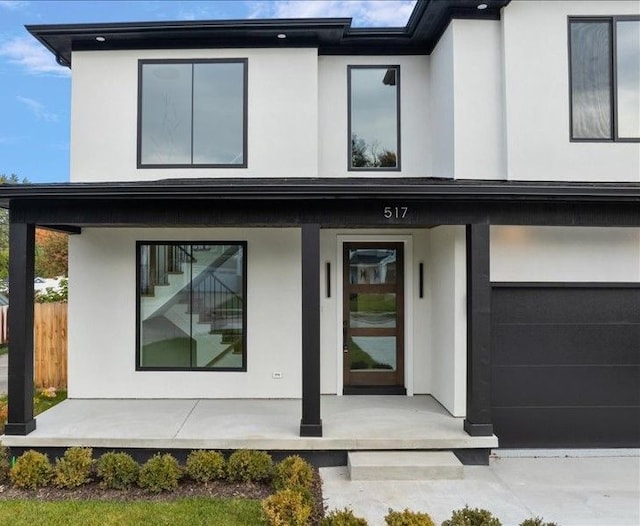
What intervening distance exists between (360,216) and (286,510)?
3.18 m

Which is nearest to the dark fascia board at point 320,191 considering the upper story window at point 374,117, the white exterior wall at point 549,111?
the white exterior wall at point 549,111

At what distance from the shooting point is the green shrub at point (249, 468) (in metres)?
4.82

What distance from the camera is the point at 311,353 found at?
5.38 meters

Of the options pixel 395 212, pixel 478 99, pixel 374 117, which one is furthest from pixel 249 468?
pixel 478 99

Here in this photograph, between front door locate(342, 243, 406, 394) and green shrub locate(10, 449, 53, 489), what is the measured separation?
159 inches

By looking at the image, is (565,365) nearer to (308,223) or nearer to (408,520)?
(408,520)

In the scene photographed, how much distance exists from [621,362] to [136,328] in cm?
675

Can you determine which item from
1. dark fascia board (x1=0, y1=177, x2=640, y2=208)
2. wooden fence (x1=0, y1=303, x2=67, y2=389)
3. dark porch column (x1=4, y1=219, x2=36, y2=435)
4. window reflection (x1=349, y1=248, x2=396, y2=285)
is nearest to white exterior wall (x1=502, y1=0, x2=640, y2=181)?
dark fascia board (x1=0, y1=177, x2=640, y2=208)

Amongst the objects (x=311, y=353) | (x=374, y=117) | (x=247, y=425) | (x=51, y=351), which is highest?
(x=374, y=117)

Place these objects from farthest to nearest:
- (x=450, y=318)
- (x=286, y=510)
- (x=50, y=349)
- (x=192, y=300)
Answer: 1. (x=50, y=349)
2. (x=192, y=300)
3. (x=450, y=318)
4. (x=286, y=510)

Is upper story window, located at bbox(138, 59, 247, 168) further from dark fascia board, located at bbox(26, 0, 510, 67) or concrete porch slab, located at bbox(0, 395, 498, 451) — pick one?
concrete porch slab, located at bbox(0, 395, 498, 451)

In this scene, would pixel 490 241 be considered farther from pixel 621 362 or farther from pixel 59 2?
pixel 59 2

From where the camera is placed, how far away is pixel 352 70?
7.40 meters

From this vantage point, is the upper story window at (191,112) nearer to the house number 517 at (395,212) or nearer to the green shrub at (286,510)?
the house number 517 at (395,212)
